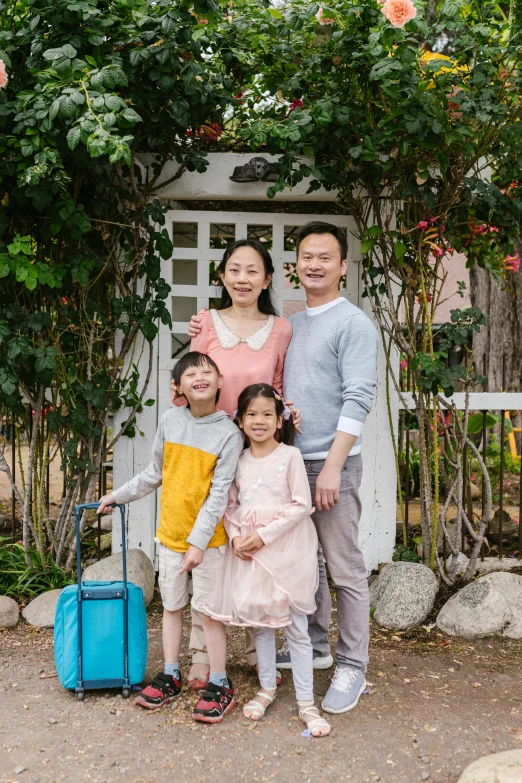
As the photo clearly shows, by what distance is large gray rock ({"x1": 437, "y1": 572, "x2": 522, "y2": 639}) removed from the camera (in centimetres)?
377

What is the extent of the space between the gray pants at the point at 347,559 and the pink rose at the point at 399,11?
1.87 meters

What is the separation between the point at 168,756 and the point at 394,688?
1060 millimetres

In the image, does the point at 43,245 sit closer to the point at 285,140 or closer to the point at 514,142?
the point at 285,140

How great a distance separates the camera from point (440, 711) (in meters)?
3.02

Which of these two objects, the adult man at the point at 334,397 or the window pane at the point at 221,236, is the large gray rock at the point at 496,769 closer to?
the adult man at the point at 334,397

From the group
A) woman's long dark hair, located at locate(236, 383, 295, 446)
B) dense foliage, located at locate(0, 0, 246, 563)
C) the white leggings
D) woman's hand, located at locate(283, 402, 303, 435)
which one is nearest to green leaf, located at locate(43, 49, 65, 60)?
dense foliage, located at locate(0, 0, 246, 563)

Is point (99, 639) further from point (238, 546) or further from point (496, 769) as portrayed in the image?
point (496, 769)

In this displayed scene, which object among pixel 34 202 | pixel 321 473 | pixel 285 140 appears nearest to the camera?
pixel 321 473

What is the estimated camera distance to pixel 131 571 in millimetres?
4027

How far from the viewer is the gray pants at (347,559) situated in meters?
2.99

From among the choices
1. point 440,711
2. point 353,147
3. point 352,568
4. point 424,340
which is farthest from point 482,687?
point 353,147

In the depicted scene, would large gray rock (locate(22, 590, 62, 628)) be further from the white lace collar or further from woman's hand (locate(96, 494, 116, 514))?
the white lace collar

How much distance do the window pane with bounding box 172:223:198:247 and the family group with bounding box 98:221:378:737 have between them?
1713mm

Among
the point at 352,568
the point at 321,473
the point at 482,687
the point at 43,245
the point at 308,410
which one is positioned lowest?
the point at 482,687
